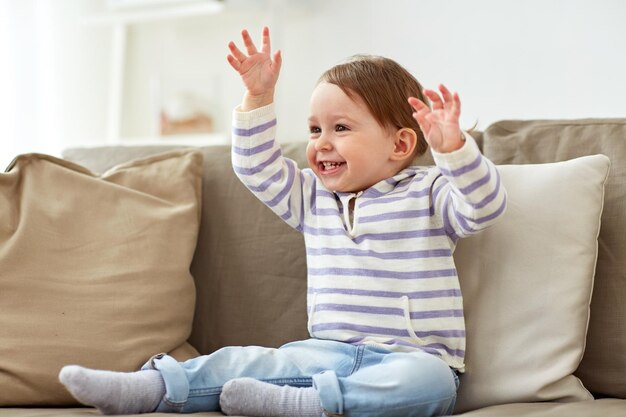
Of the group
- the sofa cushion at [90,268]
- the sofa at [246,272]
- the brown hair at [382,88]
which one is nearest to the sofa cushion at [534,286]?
the sofa at [246,272]

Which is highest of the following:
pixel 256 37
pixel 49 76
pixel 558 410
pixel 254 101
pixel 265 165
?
pixel 256 37

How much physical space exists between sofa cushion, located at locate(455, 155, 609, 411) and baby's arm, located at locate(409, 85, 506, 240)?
0.46ft

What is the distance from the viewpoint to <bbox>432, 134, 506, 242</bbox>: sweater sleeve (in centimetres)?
121

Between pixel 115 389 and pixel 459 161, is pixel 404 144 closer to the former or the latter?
pixel 459 161

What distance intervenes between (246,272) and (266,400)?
0.46m

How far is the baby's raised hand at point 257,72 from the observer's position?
1418 mm

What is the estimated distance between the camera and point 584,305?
1327mm

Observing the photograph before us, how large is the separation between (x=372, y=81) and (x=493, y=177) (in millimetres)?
311

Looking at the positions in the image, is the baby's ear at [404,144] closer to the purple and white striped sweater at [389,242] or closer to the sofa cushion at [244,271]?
the purple and white striped sweater at [389,242]

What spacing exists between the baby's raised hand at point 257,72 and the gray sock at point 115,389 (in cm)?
51

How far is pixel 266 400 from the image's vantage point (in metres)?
1.18

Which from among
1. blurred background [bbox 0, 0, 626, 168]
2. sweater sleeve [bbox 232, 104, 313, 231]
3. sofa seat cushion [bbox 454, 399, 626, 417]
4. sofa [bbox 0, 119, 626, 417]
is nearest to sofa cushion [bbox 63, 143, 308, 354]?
sofa [bbox 0, 119, 626, 417]

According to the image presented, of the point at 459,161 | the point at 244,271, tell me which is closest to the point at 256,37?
the point at 244,271

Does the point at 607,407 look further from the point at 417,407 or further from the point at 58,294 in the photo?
the point at 58,294
